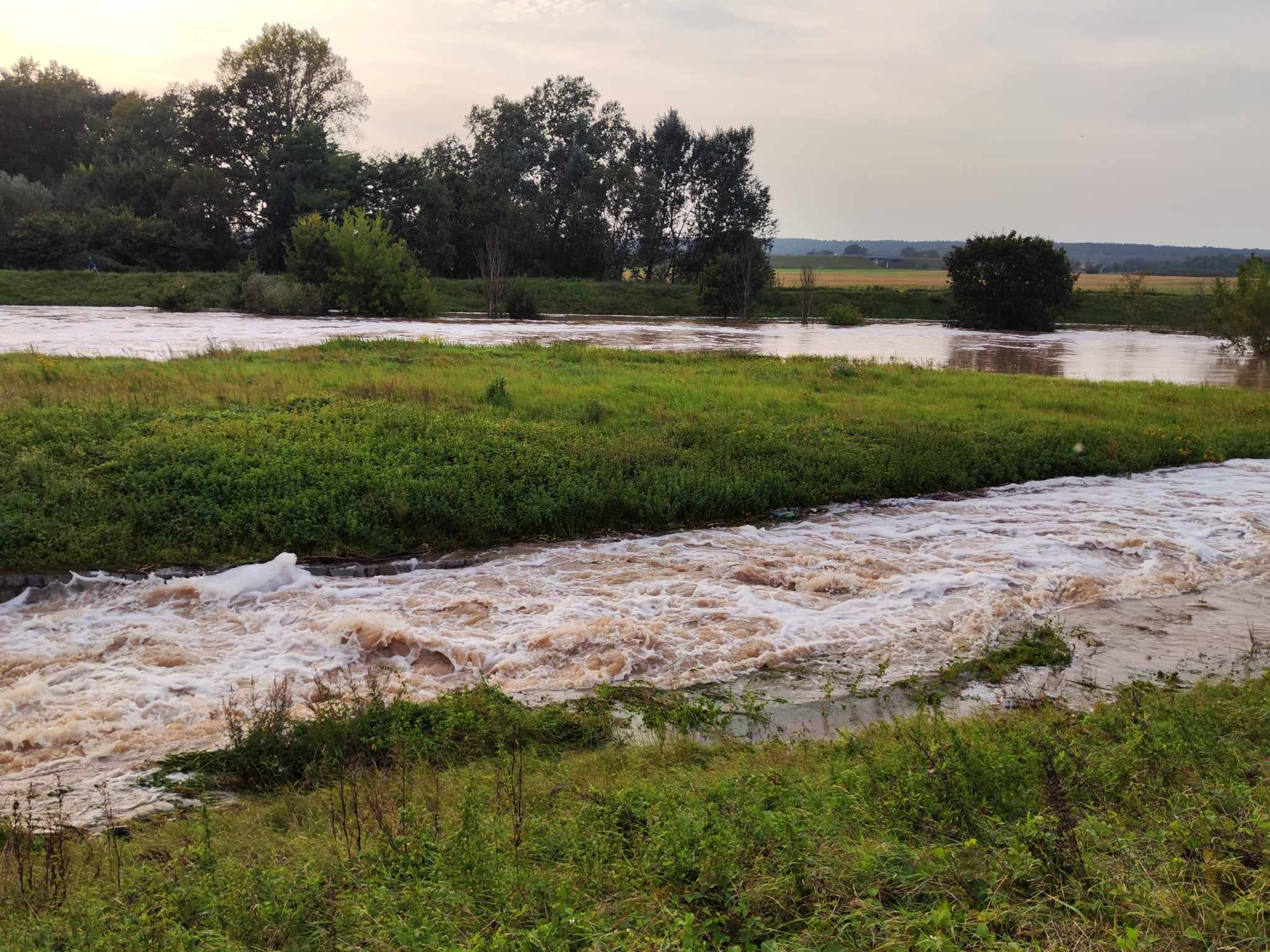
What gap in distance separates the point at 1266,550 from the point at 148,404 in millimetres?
15269

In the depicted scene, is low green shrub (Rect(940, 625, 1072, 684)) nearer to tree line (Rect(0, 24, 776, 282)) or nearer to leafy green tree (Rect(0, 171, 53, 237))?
tree line (Rect(0, 24, 776, 282))

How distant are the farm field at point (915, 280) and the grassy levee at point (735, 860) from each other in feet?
221

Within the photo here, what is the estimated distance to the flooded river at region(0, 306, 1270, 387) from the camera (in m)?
27.1

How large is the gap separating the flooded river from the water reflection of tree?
0.07 metres

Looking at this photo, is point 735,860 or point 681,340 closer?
point 735,860

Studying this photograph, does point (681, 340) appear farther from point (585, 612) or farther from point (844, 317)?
point (585, 612)

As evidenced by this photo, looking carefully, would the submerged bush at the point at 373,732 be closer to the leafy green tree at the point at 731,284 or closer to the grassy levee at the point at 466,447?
the grassy levee at the point at 466,447

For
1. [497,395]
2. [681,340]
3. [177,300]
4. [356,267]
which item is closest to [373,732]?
[497,395]

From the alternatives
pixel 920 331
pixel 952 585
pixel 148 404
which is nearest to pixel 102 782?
pixel 952 585

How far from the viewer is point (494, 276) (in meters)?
52.3

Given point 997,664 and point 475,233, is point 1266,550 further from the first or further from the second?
point 475,233

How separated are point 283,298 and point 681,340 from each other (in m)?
17.2

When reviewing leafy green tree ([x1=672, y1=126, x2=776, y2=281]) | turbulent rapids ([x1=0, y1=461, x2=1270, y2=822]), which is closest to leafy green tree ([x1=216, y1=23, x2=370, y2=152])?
leafy green tree ([x1=672, y1=126, x2=776, y2=281])

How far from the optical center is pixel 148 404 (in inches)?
553
